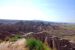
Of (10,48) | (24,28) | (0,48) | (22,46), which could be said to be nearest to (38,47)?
(22,46)

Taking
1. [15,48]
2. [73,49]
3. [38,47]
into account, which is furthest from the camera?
[73,49]

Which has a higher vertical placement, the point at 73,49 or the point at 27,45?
the point at 27,45

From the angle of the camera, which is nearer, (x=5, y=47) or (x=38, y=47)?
(x=38, y=47)

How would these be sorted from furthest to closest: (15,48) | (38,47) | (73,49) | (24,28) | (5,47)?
(24,28) → (73,49) → (5,47) → (15,48) → (38,47)

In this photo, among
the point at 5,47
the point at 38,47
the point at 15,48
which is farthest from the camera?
the point at 5,47

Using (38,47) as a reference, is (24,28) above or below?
below

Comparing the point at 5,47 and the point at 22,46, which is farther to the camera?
the point at 5,47

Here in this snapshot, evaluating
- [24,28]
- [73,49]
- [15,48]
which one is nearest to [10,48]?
[15,48]

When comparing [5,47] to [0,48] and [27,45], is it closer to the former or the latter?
[0,48]

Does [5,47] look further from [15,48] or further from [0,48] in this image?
[15,48]
